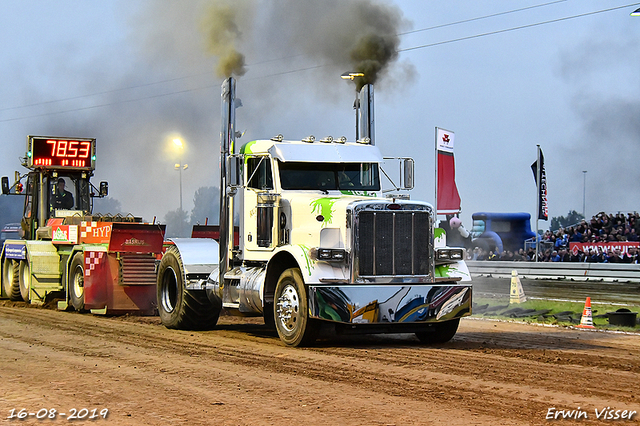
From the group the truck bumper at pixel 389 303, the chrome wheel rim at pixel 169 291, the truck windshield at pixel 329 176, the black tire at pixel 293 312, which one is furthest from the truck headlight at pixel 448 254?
the chrome wheel rim at pixel 169 291

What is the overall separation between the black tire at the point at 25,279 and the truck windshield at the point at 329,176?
10529 mm

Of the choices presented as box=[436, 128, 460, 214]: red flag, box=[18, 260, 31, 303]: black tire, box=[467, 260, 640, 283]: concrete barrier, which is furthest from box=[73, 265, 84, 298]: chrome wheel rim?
box=[467, 260, 640, 283]: concrete barrier

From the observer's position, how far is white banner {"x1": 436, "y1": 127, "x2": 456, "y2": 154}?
2175 cm

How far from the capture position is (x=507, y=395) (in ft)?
26.9

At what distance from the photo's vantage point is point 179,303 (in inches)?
596

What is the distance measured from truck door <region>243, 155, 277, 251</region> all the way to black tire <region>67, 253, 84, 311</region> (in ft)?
20.4

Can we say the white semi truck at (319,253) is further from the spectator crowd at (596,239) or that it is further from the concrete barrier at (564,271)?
the spectator crowd at (596,239)

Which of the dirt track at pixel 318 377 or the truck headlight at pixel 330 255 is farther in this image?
the truck headlight at pixel 330 255

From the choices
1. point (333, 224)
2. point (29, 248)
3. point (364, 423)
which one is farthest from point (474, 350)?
point (29, 248)

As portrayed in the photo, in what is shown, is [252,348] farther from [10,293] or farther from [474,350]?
[10,293]

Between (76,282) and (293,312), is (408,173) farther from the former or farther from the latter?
(76,282)

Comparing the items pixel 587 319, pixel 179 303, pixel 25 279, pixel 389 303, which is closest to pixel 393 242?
pixel 389 303

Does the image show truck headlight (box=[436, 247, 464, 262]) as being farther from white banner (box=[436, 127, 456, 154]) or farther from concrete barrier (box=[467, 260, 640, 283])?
concrete barrier (box=[467, 260, 640, 283])

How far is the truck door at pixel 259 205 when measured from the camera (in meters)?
13.4
